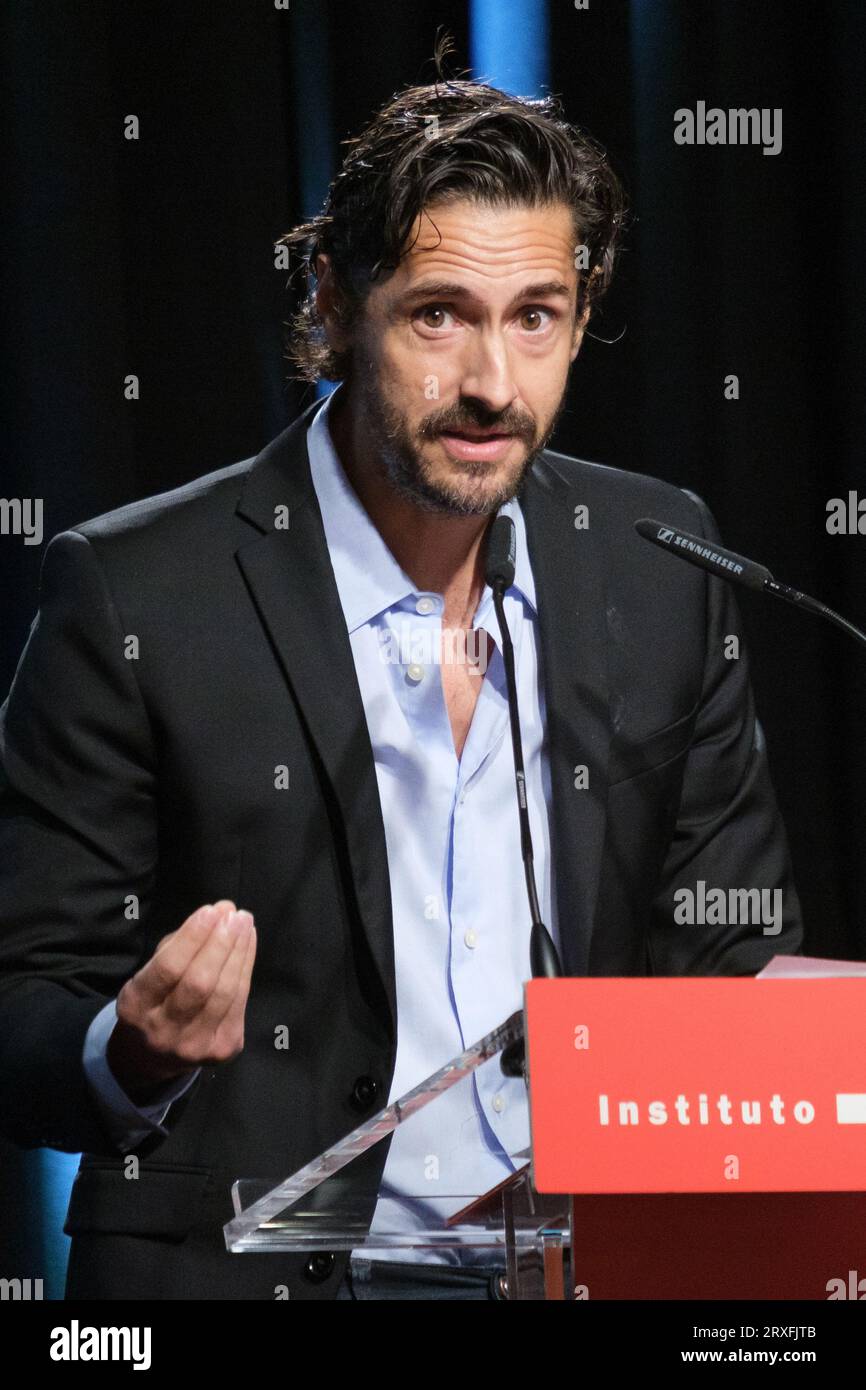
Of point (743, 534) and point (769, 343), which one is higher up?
point (769, 343)

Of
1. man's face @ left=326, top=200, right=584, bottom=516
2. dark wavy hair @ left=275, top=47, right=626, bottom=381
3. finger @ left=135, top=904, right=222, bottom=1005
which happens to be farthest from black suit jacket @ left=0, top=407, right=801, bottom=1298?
finger @ left=135, top=904, right=222, bottom=1005

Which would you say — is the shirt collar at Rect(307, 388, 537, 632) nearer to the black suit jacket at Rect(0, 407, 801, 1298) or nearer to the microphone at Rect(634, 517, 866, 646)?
the black suit jacket at Rect(0, 407, 801, 1298)

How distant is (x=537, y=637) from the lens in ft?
6.23

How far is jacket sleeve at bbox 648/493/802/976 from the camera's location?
1892mm

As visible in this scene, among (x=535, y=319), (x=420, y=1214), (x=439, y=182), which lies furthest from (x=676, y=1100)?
(x=439, y=182)

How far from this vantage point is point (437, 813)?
1.79 meters

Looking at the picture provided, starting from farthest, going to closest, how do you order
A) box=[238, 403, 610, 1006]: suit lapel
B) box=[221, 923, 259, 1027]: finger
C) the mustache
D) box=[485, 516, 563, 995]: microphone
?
the mustache
box=[238, 403, 610, 1006]: suit lapel
box=[485, 516, 563, 995]: microphone
box=[221, 923, 259, 1027]: finger

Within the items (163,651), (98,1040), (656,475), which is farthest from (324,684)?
(656,475)

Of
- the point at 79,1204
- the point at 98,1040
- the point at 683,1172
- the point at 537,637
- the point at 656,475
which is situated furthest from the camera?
the point at 656,475

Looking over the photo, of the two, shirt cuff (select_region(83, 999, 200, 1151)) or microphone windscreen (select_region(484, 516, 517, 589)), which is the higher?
microphone windscreen (select_region(484, 516, 517, 589))
